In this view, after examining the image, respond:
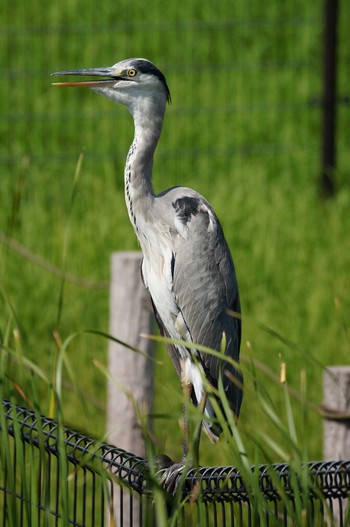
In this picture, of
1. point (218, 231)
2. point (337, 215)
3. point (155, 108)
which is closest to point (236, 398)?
point (218, 231)

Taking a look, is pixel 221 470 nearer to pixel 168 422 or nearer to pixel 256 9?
pixel 168 422

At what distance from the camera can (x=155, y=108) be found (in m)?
2.96

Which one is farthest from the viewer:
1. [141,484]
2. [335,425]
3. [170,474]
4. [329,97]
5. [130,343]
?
[329,97]

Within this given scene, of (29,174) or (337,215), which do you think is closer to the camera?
(337,215)

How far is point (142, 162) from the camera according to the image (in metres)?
2.96

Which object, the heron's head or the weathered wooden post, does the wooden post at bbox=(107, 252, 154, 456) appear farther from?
the heron's head

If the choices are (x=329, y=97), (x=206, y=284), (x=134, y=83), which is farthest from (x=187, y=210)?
(x=329, y=97)

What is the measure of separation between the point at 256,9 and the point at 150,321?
218 inches

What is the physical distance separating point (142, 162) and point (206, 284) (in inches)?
14.6

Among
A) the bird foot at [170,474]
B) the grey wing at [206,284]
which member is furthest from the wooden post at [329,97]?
the bird foot at [170,474]

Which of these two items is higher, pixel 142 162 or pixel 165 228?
pixel 142 162

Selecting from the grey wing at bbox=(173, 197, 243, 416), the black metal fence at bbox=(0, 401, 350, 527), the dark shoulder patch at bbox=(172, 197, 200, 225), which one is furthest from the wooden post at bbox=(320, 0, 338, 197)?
the black metal fence at bbox=(0, 401, 350, 527)

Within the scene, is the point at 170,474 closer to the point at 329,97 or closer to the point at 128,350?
the point at 128,350

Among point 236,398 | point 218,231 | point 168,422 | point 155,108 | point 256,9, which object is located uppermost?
point 256,9
